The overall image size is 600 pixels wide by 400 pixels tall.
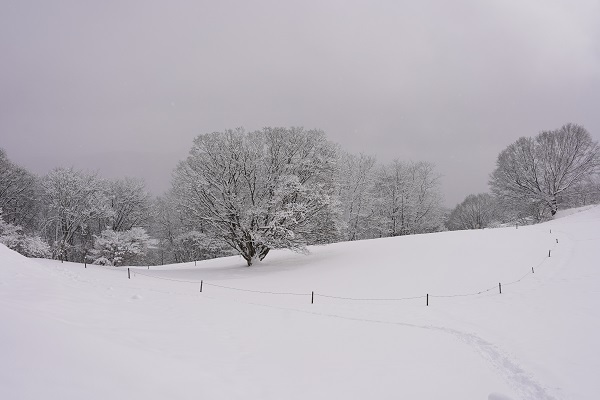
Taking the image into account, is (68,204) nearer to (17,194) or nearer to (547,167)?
(17,194)

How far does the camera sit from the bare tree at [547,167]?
133 ft

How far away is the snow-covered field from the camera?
15.8 feet

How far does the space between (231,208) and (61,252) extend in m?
23.4

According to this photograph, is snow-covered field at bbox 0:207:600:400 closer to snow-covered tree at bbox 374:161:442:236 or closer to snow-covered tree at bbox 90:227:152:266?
snow-covered tree at bbox 90:227:152:266

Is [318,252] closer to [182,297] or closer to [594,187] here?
[182,297]

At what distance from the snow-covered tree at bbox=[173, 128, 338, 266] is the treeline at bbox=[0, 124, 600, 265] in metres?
0.09

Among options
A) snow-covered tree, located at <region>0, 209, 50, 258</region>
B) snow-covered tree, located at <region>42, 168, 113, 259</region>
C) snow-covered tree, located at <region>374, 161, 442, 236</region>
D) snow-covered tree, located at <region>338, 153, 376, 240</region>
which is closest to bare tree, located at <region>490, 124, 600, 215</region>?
snow-covered tree, located at <region>374, 161, 442, 236</region>

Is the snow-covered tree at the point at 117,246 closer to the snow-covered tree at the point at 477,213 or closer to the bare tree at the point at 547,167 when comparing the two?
the bare tree at the point at 547,167

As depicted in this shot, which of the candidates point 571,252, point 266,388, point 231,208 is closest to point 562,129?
point 571,252

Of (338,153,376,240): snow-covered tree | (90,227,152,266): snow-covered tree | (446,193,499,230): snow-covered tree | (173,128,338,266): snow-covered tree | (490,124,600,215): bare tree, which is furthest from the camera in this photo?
(446,193,499,230): snow-covered tree

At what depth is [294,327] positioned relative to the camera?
1070cm

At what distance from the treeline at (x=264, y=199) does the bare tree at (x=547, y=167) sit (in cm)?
13

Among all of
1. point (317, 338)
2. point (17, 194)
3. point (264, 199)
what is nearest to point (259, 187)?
point (264, 199)

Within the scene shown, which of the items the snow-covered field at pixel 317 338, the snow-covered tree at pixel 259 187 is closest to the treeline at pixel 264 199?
the snow-covered tree at pixel 259 187
